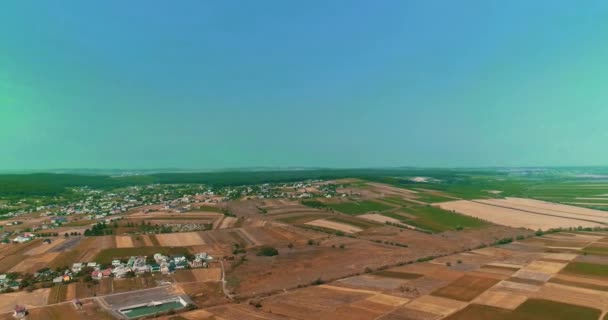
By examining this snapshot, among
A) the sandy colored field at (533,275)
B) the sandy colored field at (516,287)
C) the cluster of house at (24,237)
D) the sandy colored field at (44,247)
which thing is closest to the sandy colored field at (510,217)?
the sandy colored field at (533,275)

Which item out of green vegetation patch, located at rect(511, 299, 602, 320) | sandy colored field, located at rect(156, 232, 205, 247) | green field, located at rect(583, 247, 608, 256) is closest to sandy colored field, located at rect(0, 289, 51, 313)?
sandy colored field, located at rect(156, 232, 205, 247)

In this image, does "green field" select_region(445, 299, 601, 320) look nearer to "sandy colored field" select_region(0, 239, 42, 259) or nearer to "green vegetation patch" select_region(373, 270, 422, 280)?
"green vegetation patch" select_region(373, 270, 422, 280)

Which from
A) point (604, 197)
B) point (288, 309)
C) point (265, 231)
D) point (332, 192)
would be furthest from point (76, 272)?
point (604, 197)

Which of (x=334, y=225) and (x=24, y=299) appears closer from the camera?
(x=24, y=299)

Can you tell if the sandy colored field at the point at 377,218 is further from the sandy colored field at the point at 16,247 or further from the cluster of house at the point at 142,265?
the sandy colored field at the point at 16,247

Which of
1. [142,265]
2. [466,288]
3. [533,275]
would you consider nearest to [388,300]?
[466,288]

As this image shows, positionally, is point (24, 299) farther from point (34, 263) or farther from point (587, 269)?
point (587, 269)
